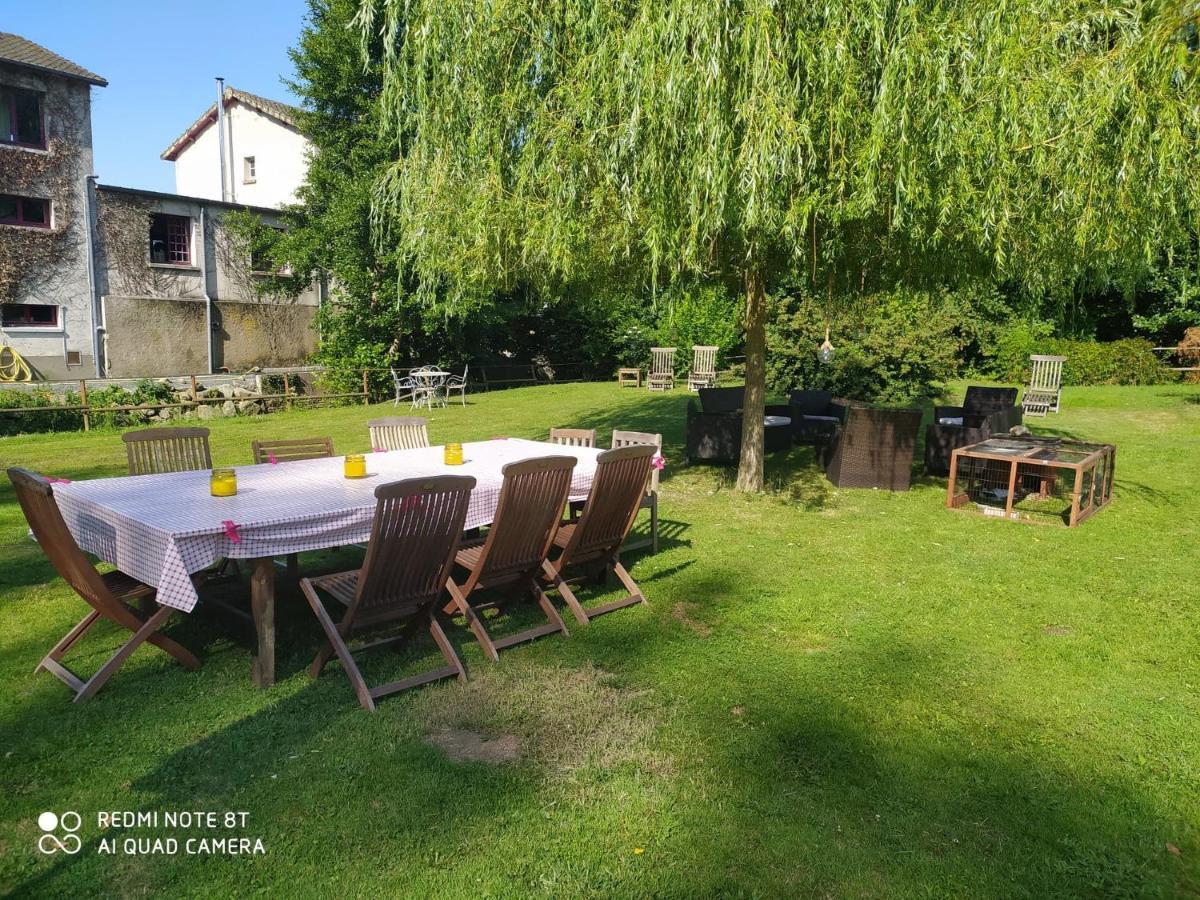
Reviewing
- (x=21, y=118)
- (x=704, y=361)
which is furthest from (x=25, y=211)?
(x=704, y=361)

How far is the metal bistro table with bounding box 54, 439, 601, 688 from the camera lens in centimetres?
387

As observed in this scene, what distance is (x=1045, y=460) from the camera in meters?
7.72

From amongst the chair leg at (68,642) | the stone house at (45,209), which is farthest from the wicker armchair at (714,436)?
the stone house at (45,209)

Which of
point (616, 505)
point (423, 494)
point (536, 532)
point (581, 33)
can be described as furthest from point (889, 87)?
point (423, 494)

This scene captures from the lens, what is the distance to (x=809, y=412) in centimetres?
1249

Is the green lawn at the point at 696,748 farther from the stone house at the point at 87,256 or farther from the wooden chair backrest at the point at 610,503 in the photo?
the stone house at the point at 87,256

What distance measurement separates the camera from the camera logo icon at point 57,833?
2.94m

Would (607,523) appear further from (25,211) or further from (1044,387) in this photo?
(25,211)

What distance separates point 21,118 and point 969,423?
77.9 feet

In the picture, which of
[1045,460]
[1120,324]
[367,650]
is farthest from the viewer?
[1120,324]

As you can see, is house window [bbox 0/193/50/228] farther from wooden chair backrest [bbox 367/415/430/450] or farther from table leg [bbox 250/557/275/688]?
table leg [bbox 250/557/275/688]

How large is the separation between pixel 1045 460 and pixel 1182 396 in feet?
44.8

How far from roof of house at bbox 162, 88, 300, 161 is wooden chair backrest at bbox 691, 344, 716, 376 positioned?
15.2 metres

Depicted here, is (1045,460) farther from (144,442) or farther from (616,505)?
(144,442)
